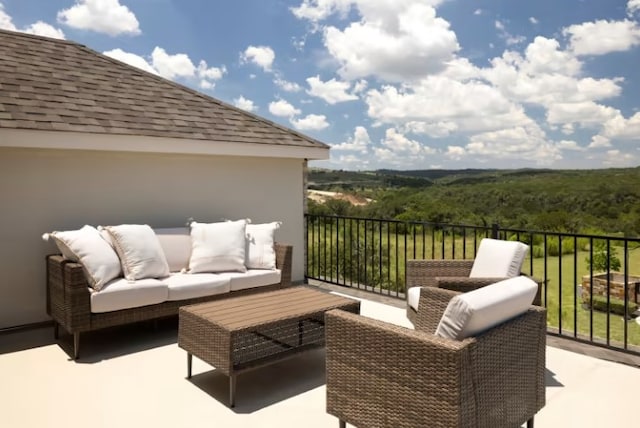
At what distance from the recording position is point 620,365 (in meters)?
3.61

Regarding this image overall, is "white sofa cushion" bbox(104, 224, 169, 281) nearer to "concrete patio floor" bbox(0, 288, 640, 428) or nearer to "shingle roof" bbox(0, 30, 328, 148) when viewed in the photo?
"concrete patio floor" bbox(0, 288, 640, 428)

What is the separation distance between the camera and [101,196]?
207 inches

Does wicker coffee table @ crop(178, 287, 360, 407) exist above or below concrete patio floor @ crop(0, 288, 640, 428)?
above

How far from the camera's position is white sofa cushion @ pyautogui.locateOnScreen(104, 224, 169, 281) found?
4.43 metres

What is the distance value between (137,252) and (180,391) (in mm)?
1676

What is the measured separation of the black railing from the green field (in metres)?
0.02

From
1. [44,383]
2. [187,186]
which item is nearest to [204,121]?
[187,186]

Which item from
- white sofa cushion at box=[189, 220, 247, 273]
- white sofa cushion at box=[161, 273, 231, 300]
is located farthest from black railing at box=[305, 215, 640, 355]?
white sofa cushion at box=[161, 273, 231, 300]

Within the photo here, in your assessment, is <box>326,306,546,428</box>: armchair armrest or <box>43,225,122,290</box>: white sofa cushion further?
<box>43,225,122,290</box>: white sofa cushion

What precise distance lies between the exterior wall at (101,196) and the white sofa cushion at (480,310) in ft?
14.3

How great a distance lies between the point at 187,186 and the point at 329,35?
30.9 feet

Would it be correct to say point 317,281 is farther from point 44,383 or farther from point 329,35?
point 329,35

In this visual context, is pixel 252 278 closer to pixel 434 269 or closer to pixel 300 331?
pixel 300 331

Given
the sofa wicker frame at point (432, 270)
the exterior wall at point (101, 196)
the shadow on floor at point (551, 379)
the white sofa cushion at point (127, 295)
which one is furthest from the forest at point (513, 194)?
the shadow on floor at point (551, 379)
